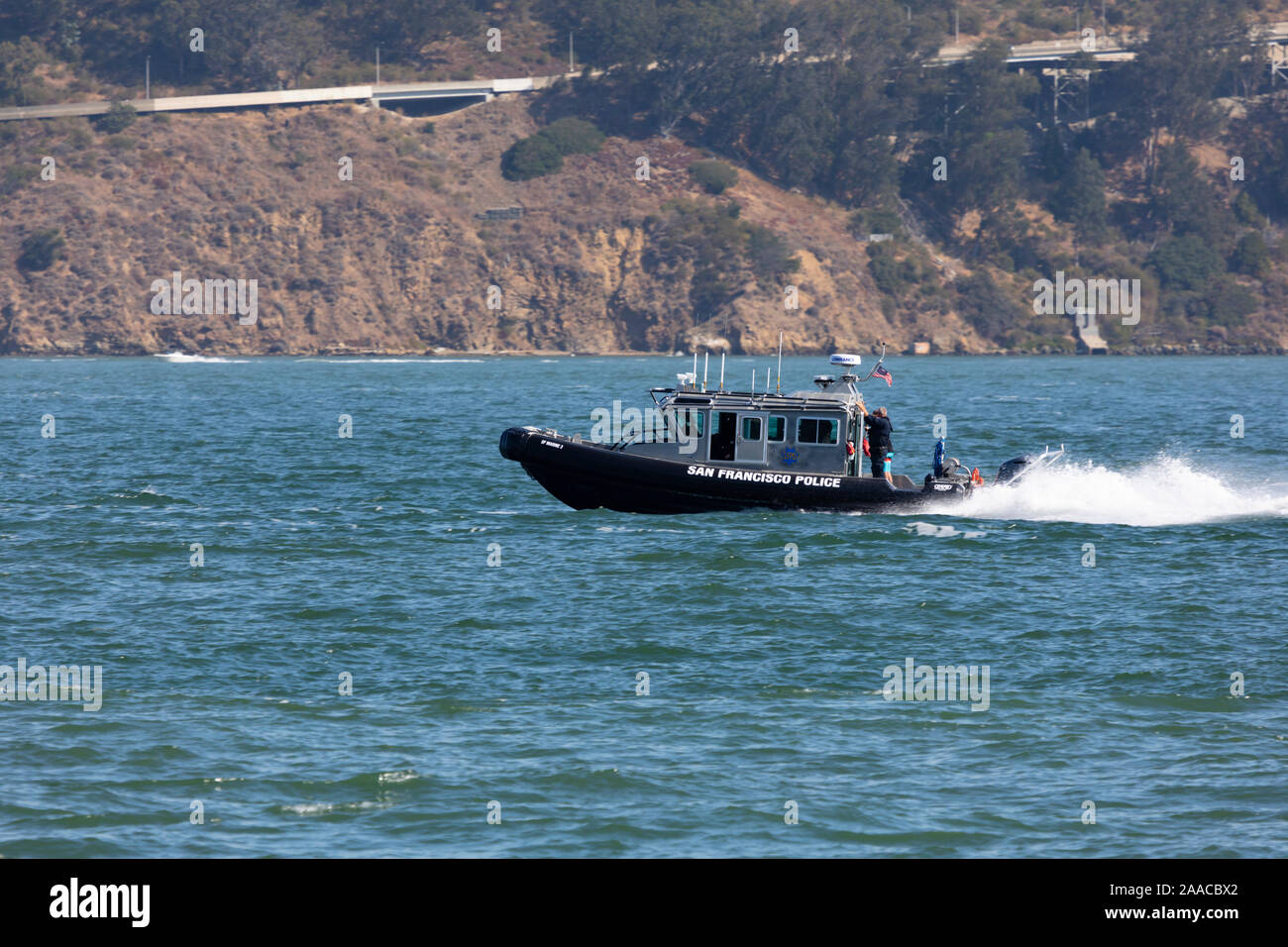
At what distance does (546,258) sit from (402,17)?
1524 inches

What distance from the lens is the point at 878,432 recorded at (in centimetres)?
3009

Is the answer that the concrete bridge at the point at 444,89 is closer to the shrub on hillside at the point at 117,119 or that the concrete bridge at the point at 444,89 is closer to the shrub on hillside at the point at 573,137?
the shrub on hillside at the point at 117,119

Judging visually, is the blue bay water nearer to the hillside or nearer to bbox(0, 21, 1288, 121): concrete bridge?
the hillside

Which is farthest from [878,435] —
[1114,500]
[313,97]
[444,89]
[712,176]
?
→ [444,89]

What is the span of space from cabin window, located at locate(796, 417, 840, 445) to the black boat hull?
739 mm

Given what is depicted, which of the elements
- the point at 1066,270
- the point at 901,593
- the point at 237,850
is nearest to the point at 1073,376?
the point at 1066,270

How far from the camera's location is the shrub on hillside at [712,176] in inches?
5714

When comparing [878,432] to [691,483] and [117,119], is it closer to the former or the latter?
[691,483]

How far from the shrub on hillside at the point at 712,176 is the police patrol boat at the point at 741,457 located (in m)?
117

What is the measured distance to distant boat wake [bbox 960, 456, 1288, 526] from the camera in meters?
32.3

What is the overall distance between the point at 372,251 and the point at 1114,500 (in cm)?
10869

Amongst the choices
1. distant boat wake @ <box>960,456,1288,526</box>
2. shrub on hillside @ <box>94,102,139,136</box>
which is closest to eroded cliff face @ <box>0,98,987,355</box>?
shrub on hillside @ <box>94,102,139,136</box>

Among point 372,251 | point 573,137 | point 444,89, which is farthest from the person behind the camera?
point 444,89

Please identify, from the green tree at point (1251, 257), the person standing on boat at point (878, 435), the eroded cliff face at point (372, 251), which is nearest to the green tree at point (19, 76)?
the eroded cliff face at point (372, 251)
